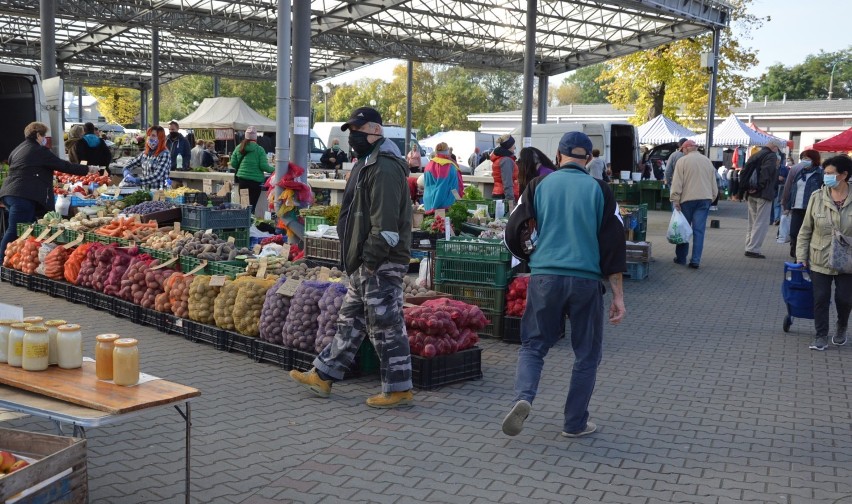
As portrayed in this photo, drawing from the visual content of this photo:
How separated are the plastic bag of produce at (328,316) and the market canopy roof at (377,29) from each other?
55.6 feet

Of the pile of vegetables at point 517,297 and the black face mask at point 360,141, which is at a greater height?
the black face mask at point 360,141

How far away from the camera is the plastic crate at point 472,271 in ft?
26.2

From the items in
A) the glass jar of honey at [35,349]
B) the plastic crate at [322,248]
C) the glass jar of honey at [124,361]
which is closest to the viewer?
the glass jar of honey at [124,361]

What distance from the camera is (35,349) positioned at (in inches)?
158

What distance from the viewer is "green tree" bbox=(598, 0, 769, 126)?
3403 centimetres

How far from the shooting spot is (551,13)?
90.1ft

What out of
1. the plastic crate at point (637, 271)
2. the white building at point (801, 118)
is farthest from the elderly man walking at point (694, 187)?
the white building at point (801, 118)

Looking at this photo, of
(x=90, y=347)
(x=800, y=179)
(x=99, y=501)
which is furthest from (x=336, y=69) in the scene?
(x=99, y=501)

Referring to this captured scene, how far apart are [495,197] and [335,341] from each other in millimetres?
9075

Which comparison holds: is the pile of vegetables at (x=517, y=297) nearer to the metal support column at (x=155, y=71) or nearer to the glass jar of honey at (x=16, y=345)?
the glass jar of honey at (x=16, y=345)

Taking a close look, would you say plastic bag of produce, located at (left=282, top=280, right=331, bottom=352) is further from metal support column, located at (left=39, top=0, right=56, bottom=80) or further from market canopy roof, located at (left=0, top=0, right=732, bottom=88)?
market canopy roof, located at (left=0, top=0, right=732, bottom=88)

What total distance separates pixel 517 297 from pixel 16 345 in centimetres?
490

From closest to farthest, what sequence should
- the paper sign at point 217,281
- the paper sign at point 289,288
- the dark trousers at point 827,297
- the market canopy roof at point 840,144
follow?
the paper sign at point 289,288 < the paper sign at point 217,281 < the dark trousers at point 827,297 < the market canopy roof at point 840,144

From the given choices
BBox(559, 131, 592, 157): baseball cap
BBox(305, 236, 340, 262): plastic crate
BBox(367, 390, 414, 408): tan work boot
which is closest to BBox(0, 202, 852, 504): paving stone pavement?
BBox(367, 390, 414, 408): tan work boot
